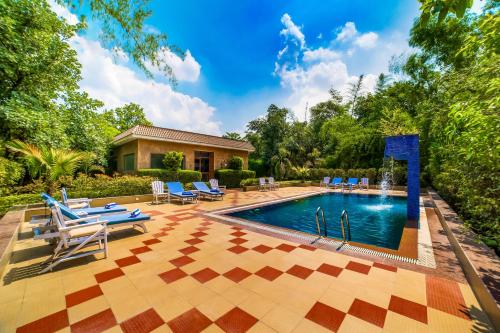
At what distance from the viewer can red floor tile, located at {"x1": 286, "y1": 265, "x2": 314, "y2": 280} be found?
9.96 ft

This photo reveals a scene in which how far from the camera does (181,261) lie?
11.6 ft

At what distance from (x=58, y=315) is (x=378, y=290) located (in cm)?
393

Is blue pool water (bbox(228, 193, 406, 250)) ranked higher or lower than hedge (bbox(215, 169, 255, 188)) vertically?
lower

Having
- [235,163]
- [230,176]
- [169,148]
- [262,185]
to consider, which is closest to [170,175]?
[169,148]

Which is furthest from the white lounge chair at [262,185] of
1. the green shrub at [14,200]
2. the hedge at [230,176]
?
the green shrub at [14,200]

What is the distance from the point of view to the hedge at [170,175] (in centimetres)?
1175

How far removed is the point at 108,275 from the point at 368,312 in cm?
364

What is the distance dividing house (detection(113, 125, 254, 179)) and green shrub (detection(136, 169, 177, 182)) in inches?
35.2

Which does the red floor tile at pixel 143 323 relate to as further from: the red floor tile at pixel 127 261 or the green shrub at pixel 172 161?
the green shrub at pixel 172 161

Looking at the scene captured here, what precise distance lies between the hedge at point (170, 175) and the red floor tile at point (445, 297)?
1216 cm

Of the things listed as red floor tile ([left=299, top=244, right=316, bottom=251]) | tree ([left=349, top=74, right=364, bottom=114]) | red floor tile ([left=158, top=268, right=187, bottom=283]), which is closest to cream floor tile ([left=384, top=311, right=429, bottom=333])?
red floor tile ([left=299, top=244, right=316, bottom=251])

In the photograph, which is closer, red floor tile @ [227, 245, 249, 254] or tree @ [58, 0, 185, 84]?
tree @ [58, 0, 185, 84]

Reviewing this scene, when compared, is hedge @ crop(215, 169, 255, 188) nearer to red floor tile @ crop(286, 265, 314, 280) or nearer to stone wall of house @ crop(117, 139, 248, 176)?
stone wall of house @ crop(117, 139, 248, 176)

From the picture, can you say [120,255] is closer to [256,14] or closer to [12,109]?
[12,109]
